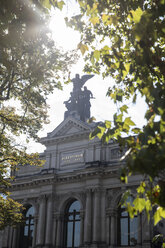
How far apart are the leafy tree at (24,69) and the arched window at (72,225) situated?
9854mm

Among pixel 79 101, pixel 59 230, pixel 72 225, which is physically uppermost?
pixel 79 101

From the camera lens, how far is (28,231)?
33.3 meters

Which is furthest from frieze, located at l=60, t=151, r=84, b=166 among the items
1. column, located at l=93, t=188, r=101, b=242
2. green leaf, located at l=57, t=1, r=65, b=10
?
green leaf, located at l=57, t=1, r=65, b=10

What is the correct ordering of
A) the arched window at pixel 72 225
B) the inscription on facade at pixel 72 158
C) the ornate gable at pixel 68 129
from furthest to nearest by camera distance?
the ornate gable at pixel 68 129 → the inscription on facade at pixel 72 158 → the arched window at pixel 72 225

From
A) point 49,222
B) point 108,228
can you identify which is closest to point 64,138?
point 49,222

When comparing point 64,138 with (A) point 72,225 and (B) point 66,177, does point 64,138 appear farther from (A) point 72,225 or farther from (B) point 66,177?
(A) point 72,225

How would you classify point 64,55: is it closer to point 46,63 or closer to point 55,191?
point 46,63

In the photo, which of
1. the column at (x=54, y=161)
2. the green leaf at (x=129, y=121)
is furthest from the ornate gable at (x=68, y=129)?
the green leaf at (x=129, y=121)

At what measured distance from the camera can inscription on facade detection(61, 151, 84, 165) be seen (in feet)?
105

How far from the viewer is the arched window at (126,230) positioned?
27.0 metres

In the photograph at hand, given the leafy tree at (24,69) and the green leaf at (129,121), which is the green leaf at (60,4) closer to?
the leafy tree at (24,69)

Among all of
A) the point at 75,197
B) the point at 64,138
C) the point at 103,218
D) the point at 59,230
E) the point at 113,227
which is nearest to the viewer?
the point at 113,227

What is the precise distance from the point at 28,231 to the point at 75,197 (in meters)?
6.31

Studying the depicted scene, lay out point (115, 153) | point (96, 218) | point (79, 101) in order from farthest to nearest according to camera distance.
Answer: point (79, 101), point (115, 153), point (96, 218)
